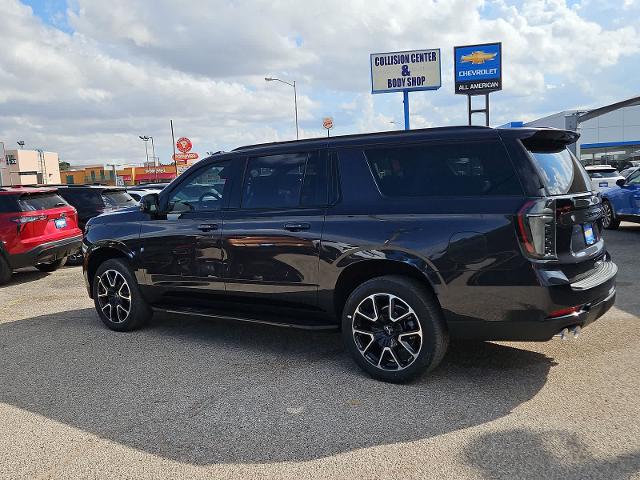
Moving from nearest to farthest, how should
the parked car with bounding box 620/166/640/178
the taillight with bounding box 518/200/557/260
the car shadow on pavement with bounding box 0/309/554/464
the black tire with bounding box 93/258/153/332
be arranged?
1. the car shadow on pavement with bounding box 0/309/554/464
2. the taillight with bounding box 518/200/557/260
3. the black tire with bounding box 93/258/153/332
4. the parked car with bounding box 620/166/640/178

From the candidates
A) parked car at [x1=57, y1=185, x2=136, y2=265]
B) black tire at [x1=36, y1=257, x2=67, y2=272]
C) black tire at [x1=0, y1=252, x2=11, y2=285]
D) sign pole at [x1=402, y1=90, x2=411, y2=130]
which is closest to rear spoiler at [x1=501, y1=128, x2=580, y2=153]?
black tire at [x1=0, y1=252, x2=11, y2=285]

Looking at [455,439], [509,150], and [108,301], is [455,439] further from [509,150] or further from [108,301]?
[108,301]

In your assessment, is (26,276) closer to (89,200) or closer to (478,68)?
(89,200)

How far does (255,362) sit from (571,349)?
8.99 feet

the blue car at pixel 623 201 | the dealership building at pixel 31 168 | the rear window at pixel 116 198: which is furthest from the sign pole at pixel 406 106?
the dealership building at pixel 31 168

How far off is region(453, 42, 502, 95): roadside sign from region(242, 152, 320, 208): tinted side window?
2614 centimetres

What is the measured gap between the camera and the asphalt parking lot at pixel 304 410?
3121mm

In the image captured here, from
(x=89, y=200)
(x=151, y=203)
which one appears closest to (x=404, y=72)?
(x=89, y=200)

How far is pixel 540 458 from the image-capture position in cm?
307

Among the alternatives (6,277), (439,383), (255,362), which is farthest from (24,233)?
(439,383)

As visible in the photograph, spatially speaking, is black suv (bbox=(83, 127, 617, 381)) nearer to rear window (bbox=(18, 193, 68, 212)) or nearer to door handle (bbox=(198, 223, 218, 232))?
door handle (bbox=(198, 223, 218, 232))

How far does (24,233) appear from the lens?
916cm

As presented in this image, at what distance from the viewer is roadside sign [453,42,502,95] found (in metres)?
28.6

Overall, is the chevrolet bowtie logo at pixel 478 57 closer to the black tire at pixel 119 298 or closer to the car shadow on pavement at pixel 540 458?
the black tire at pixel 119 298
